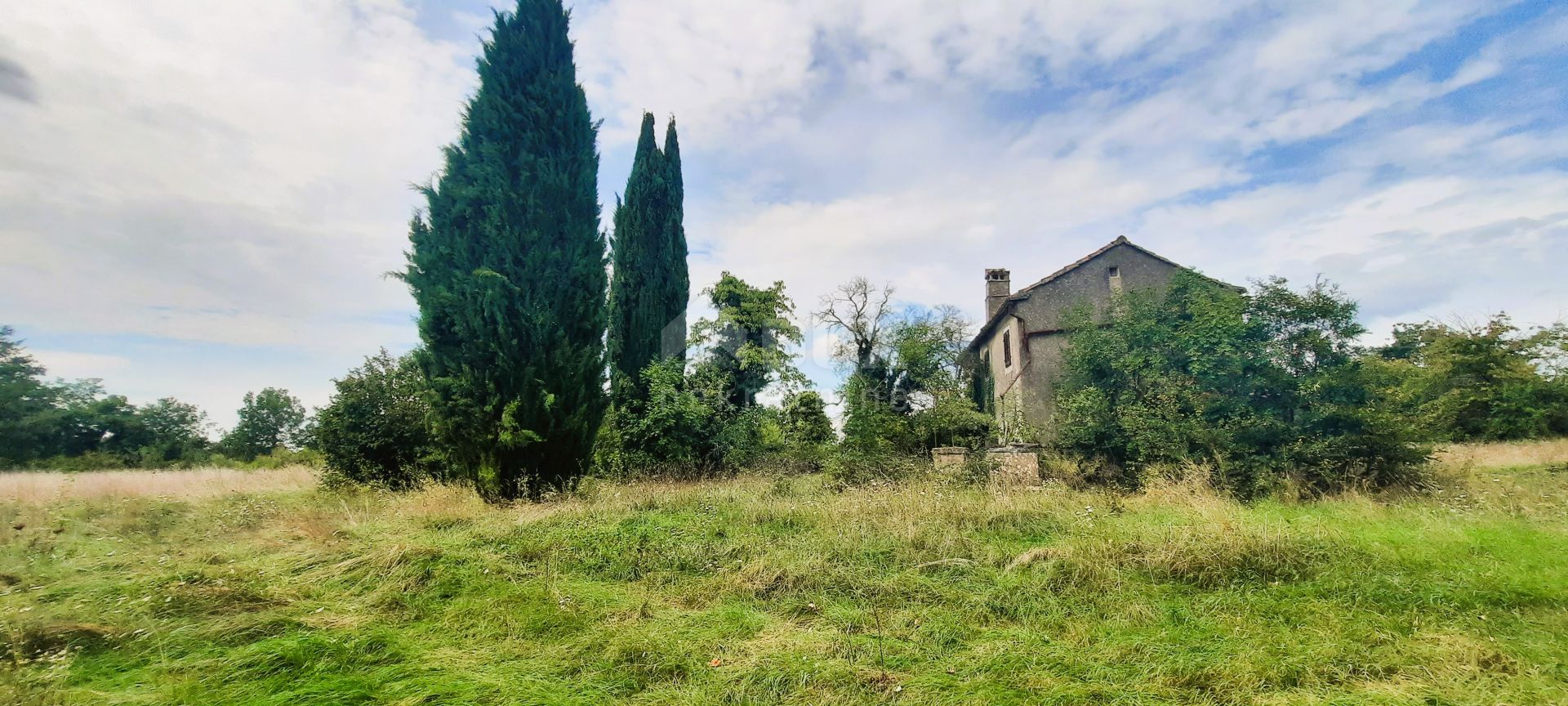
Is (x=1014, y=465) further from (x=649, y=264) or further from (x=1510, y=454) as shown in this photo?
(x=1510, y=454)

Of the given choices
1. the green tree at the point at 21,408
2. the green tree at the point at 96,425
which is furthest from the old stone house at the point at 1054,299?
the green tree at the point at 96,425

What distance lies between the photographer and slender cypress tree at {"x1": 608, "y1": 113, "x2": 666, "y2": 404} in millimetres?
17625

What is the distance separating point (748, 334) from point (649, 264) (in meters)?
6.81

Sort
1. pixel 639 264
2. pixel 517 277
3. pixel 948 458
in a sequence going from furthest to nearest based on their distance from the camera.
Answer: pixel 639 264, pixel 948 458, pixel 517 277

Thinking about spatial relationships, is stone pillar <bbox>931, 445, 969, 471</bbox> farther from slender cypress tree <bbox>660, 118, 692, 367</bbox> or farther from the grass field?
slender cypress tree <bbox>660, 118, 692, 367</bbox>

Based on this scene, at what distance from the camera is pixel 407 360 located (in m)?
11.9

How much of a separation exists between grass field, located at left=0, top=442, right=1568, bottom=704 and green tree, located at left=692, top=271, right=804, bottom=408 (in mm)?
15403

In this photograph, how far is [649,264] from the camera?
18.3 m

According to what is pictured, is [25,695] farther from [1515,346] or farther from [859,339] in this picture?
[1515,346]

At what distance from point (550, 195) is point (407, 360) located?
4.48 metres

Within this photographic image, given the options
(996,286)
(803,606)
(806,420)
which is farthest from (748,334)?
(803,606)

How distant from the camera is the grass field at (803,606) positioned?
3318 millimetres

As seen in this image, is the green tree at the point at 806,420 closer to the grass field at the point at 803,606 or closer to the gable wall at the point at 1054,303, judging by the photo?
the gable wall at the point at 1054,303

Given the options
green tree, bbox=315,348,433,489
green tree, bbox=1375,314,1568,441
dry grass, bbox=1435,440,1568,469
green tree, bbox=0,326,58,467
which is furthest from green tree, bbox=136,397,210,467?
green tree, bbox=1375,314,1568,441
